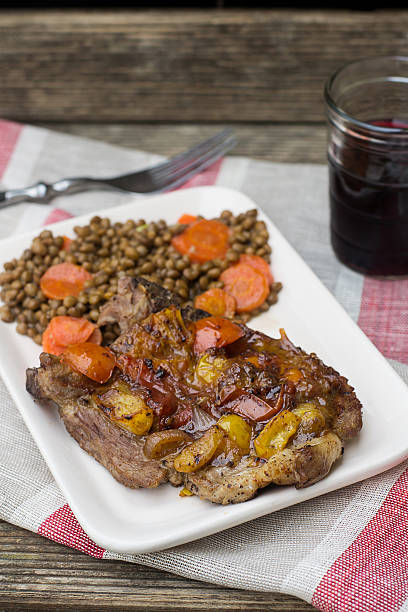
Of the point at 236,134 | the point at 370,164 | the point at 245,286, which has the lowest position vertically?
the point at 236,134

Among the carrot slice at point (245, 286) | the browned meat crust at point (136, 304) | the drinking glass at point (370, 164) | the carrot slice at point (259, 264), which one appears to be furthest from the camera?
the carrot slice at point (259, 264)

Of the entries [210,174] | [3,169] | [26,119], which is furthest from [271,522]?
[26,119]

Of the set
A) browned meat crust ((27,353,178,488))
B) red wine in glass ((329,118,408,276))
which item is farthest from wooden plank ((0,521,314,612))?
red wine in glass ((329,118,408,276))

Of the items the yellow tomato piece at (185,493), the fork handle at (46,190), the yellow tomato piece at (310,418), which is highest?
the yellow tomato piece at (310,418)

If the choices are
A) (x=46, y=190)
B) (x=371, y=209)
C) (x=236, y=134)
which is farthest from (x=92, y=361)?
(x=236, y=134)

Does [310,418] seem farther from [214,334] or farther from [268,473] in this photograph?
[214,334]

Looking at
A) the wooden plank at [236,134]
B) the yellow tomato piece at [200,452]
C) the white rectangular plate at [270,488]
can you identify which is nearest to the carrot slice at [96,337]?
the white rectangular plate at [270,488]

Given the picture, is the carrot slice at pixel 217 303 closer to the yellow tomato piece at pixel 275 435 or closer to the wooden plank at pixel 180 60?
the yellow tomato piece at pixel 275 435
